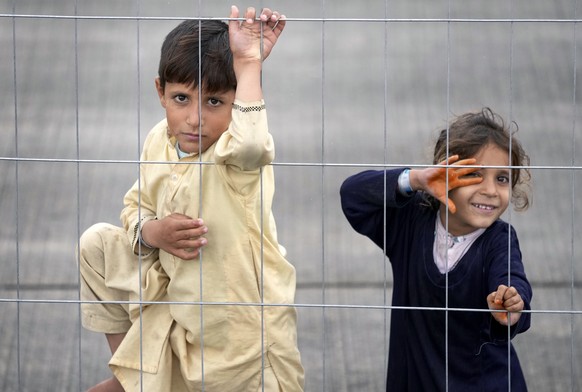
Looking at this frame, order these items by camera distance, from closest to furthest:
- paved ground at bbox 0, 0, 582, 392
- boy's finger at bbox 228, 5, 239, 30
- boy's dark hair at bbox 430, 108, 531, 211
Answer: boy's finger at bbox 228, 5, 239, 30 < boy's dark hair at bbox 430, 108, 531, 211 < paved ground at bbox 0, 0, 582, 392

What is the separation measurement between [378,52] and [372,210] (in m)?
2.09

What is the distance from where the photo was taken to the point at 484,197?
4.58 feet

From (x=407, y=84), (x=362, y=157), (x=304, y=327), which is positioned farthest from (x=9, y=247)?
(x=407, y=84)

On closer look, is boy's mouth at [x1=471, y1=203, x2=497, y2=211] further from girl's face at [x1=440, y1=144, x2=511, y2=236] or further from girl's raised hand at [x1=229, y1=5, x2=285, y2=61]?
girl's raised hand at [x1=229, y1=5, x2=285, y2=61]

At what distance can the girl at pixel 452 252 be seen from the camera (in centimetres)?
138

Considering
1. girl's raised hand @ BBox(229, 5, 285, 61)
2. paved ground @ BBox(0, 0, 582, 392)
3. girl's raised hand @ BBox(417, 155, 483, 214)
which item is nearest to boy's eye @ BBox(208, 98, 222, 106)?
girl's raised hand @ BBox(229, 5, 285, 61)

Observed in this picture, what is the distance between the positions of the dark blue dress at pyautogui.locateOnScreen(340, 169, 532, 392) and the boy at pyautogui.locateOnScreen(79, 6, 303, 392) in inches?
5.5

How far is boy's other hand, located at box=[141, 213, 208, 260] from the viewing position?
1.31 metres

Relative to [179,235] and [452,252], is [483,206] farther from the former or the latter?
[179,235]

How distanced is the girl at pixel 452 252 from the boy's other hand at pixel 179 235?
22 centimetres

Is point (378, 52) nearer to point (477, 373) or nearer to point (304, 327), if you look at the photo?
point (304, 327)

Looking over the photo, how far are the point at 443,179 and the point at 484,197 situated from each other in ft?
0.22

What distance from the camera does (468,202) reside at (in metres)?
1.40

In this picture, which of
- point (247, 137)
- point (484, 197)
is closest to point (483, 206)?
point (484, 197)
